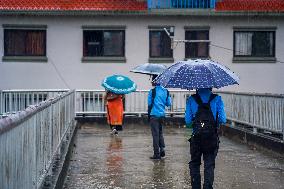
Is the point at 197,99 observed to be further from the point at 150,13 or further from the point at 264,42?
the point at 264,42

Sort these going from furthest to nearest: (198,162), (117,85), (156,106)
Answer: (117,85) < (156,106) < (198,162)

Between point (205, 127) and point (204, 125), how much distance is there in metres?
0.03

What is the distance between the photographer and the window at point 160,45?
91.5 feet

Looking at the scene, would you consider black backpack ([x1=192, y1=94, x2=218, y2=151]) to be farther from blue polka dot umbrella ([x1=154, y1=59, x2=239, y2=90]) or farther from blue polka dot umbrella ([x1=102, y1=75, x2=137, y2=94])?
blue polka dot umbrella ([x1=102, y1=75, x2=137, y2=94])

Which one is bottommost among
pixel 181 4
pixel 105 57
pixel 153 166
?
pixel 153 166

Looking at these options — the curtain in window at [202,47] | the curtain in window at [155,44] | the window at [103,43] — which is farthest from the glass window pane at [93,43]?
the curtain in window at [202,47]

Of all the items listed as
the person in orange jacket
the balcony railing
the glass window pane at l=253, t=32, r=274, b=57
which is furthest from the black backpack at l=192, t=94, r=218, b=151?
the glass window pane at l=253, t=32, r=274, b=57

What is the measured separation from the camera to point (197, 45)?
28203 mm

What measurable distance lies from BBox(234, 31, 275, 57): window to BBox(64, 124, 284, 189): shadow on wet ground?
10708 millimetres

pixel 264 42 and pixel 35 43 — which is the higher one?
pixel 264 42

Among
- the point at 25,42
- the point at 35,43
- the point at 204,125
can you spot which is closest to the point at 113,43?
the point at 35,43

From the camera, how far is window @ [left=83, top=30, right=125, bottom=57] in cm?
2780

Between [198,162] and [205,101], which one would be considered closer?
[205,101]

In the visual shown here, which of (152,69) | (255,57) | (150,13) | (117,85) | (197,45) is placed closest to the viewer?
(152,69)
